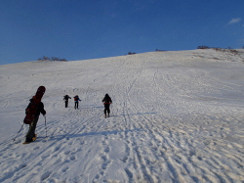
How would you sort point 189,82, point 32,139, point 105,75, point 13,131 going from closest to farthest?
point 32,139
point 13,131
point 189,82
point 105,75

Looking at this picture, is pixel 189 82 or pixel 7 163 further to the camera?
pixel 189 82

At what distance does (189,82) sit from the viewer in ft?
76.8

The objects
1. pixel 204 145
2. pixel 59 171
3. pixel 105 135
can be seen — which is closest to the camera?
pixel 59 171

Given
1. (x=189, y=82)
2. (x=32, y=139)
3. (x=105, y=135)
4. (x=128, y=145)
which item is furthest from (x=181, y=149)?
(x=189, y=82)

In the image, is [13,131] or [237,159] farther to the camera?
[13,131]

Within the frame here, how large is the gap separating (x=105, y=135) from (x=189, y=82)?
72.6ft

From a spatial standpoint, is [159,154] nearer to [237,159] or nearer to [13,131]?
[237,159]

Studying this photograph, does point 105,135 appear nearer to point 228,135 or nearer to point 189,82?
point 228,135

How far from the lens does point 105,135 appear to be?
5.98m

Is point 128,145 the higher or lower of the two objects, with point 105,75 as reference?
lower

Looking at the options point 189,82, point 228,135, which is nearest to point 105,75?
point 189,82

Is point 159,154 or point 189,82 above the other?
point 189,82

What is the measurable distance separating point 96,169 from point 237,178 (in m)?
3.36

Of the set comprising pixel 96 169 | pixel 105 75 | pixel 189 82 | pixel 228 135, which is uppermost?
pixel 105 75
